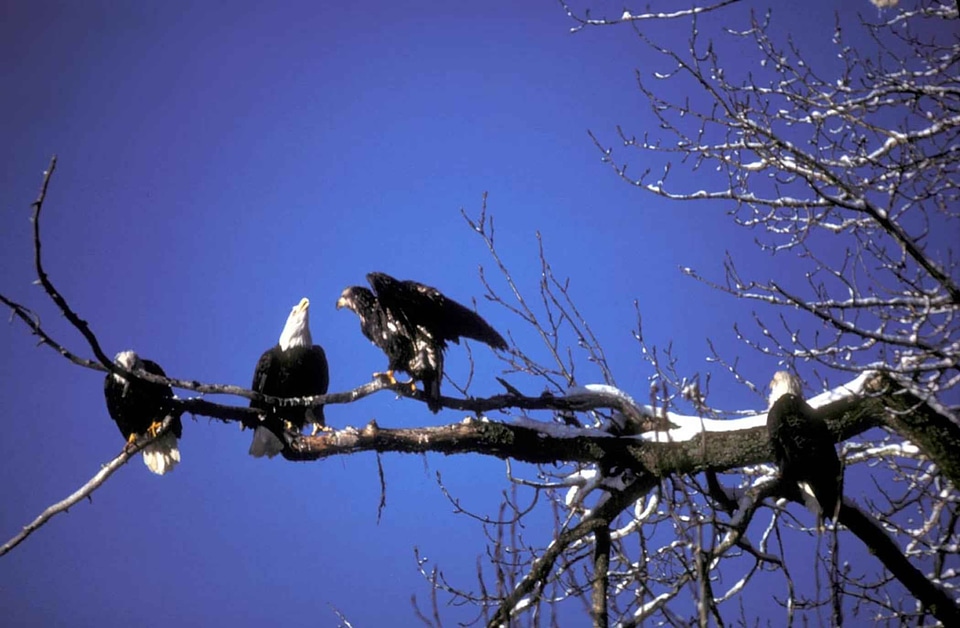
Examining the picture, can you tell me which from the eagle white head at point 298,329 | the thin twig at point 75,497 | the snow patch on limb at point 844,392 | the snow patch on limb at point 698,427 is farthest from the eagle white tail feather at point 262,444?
the snow patch on limb at point 844,392

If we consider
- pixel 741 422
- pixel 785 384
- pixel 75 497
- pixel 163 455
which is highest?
pixel 163 455

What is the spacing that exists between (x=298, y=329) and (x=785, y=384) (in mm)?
3236

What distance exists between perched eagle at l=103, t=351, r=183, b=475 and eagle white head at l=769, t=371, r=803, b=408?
333 centimetres

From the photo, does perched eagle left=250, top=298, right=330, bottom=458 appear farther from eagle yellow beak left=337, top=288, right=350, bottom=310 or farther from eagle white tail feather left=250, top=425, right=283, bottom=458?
eagle yellow beak left=337, top=288, right=350, bottom=310

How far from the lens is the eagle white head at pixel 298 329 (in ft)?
16.7

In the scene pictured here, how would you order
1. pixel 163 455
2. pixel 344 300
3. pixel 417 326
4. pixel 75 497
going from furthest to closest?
→ 1. pixel 163 455
2. pixel 344 300
3. pixel 417 326
4. pixel 75 497

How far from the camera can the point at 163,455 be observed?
508cm

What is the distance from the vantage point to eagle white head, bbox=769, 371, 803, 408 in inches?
137

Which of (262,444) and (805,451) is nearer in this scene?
(805,451)

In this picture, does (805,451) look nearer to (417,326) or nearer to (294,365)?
(417,326)

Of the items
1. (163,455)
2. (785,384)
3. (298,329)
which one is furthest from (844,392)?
(163,455)

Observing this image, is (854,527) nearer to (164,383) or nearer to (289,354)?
(164,383)

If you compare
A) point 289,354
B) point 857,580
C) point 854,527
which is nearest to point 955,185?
point 854,527

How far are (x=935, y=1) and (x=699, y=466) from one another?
239 cm
